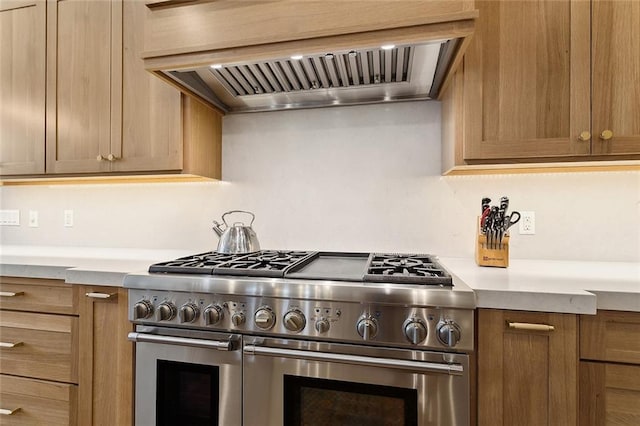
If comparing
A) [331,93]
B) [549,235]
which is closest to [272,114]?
[331,93]

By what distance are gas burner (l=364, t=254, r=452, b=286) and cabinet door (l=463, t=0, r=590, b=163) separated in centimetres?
48

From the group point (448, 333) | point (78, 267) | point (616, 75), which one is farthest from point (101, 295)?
point (616, 75)

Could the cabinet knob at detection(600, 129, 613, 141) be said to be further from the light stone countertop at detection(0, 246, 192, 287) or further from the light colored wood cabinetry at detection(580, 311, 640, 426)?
the light stone countertop at detection(0, 246, 192, 287)

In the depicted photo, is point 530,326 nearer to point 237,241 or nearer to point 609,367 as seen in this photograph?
point 609,367

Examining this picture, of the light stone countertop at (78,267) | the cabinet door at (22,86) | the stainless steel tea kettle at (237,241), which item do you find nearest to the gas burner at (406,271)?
the stainless steel tea kettle at (237,241)

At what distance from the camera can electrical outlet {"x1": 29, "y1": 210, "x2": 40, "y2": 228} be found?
2115mm

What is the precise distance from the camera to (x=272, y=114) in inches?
71.7

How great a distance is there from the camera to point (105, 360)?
122cm

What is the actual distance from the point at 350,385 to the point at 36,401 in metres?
1.30

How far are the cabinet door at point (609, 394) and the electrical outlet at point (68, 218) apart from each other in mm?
2643

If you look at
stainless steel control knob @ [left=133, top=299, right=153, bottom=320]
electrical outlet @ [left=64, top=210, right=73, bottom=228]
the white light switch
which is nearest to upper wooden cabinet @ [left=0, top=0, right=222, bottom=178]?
electrical outlet @ [left=64, top=210, right=73, bottom=228]

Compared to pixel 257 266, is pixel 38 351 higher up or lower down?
lower down

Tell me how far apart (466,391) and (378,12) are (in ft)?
4.05

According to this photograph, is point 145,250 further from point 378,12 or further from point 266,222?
point 378,12
